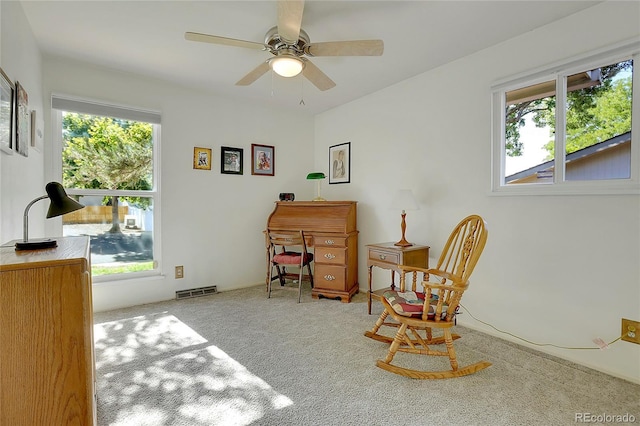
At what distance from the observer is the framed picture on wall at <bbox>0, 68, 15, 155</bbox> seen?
158 centimetres

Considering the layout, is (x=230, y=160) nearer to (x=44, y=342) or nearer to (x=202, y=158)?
(x=202, y=158)

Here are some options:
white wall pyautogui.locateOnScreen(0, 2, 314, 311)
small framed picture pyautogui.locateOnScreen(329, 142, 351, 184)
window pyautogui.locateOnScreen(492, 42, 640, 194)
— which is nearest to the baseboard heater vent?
white wall pyautogui.locateOnScreen(0, 2, 314, 311)

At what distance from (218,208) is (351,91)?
81.4 inches

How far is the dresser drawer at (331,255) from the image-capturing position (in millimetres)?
3492

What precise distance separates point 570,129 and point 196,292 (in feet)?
Result: 12.4

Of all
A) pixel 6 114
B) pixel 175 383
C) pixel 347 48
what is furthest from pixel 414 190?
pixel 6 114

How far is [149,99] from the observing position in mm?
3316

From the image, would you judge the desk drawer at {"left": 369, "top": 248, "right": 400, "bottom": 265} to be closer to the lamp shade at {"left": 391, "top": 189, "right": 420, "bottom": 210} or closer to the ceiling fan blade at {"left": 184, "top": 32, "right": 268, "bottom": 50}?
the lamp shade at {"left": 391, "top": 189, "right": 420, "bottom": 210}

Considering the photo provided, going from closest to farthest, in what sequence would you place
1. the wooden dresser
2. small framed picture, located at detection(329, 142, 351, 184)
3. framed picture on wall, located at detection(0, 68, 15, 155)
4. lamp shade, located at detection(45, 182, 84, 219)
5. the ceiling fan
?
the wooden dresser < lamp shade, located at detection(45, 182, 84, 219) < framed picture on wall, located at detection(0, 68, 15, 155) < the ceiling fan < small framed picture, located at detection(329, 142, 351, 184)

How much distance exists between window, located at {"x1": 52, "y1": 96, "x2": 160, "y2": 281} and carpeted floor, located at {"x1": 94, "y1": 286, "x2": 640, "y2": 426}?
764 millimetres

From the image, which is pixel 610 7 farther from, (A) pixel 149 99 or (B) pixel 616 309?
(A) pixel 149 99

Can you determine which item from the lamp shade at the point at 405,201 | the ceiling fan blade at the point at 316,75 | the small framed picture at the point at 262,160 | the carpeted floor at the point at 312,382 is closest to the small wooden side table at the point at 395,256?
the lamp shade at the point at 405,201

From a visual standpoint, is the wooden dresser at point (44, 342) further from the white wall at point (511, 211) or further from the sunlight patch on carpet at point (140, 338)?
the white wall at point (511, 211)

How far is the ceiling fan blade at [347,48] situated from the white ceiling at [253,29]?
241 millimetres
